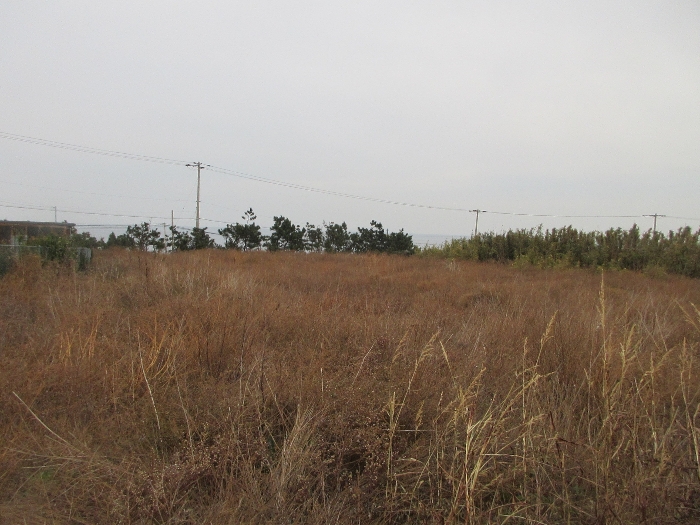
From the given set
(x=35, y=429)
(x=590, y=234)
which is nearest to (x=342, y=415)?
(x=35, y=429)

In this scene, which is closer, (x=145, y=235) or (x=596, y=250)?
(x=596, y=250)

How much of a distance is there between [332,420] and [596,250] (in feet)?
49.0

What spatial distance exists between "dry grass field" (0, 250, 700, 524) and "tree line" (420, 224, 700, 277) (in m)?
10.2

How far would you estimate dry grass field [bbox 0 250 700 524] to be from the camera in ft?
5.93

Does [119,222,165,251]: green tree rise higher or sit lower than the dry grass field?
higher

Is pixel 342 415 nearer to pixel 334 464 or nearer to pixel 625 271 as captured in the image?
pixel 334 464

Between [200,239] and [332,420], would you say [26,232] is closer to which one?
[200,239]

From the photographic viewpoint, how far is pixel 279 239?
22.1m

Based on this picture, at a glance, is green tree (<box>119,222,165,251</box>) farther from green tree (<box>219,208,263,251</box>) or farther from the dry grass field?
the dry grass field

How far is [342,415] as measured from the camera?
234 cm

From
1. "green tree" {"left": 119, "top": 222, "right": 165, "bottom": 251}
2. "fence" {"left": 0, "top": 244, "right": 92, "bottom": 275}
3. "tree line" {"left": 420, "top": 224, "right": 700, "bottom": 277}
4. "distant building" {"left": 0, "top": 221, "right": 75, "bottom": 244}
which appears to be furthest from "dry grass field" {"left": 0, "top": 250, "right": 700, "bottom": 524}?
"green tree" {"left": 119, "top": 222, "right": 165, "bottom": 251}

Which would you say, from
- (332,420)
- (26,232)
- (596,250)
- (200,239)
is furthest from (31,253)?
(596,250)

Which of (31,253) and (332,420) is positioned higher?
(31,253)

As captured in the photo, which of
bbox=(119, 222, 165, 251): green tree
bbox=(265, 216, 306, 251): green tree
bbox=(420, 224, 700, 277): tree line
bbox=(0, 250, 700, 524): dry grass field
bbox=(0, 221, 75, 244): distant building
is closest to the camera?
bbox=(0, 250, 700, 524): dry grass field
